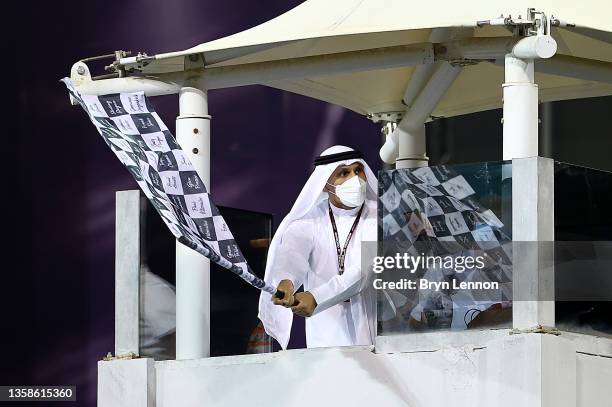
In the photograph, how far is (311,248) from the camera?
15133 millimetres

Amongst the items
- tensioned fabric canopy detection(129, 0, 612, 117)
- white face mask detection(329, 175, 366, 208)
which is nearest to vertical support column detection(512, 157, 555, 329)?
tensioned fabric canopy detection(129, 0, 612, 117)

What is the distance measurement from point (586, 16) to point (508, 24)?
0.79 meters

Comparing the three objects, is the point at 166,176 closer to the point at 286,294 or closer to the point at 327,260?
the point at 286,294

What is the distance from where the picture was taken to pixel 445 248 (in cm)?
1323

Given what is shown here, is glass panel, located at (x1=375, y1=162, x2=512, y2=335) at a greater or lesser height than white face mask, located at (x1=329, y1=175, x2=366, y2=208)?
lesser

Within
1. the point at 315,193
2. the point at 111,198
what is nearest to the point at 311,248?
the point at 315,193

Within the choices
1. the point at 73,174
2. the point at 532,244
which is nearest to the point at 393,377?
the point at 532,244

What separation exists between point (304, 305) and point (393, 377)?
3.46ft

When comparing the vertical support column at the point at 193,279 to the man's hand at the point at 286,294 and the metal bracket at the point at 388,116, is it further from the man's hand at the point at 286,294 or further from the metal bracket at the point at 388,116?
the metal bracket at the point at 388,116

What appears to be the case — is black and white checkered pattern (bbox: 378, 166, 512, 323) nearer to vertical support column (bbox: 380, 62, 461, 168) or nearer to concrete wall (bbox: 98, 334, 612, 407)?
concrete wall (bbox: 98, 334, 612, 407)

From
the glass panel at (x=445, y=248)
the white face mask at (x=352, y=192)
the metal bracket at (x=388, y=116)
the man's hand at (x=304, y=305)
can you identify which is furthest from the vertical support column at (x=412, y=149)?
the glass panel at (x=445, y=248)

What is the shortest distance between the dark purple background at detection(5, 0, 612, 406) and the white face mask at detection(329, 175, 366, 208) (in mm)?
3966

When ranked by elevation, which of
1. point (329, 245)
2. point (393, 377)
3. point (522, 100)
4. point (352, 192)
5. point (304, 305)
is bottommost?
point (393, 377)

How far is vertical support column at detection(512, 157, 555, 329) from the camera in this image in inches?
503
